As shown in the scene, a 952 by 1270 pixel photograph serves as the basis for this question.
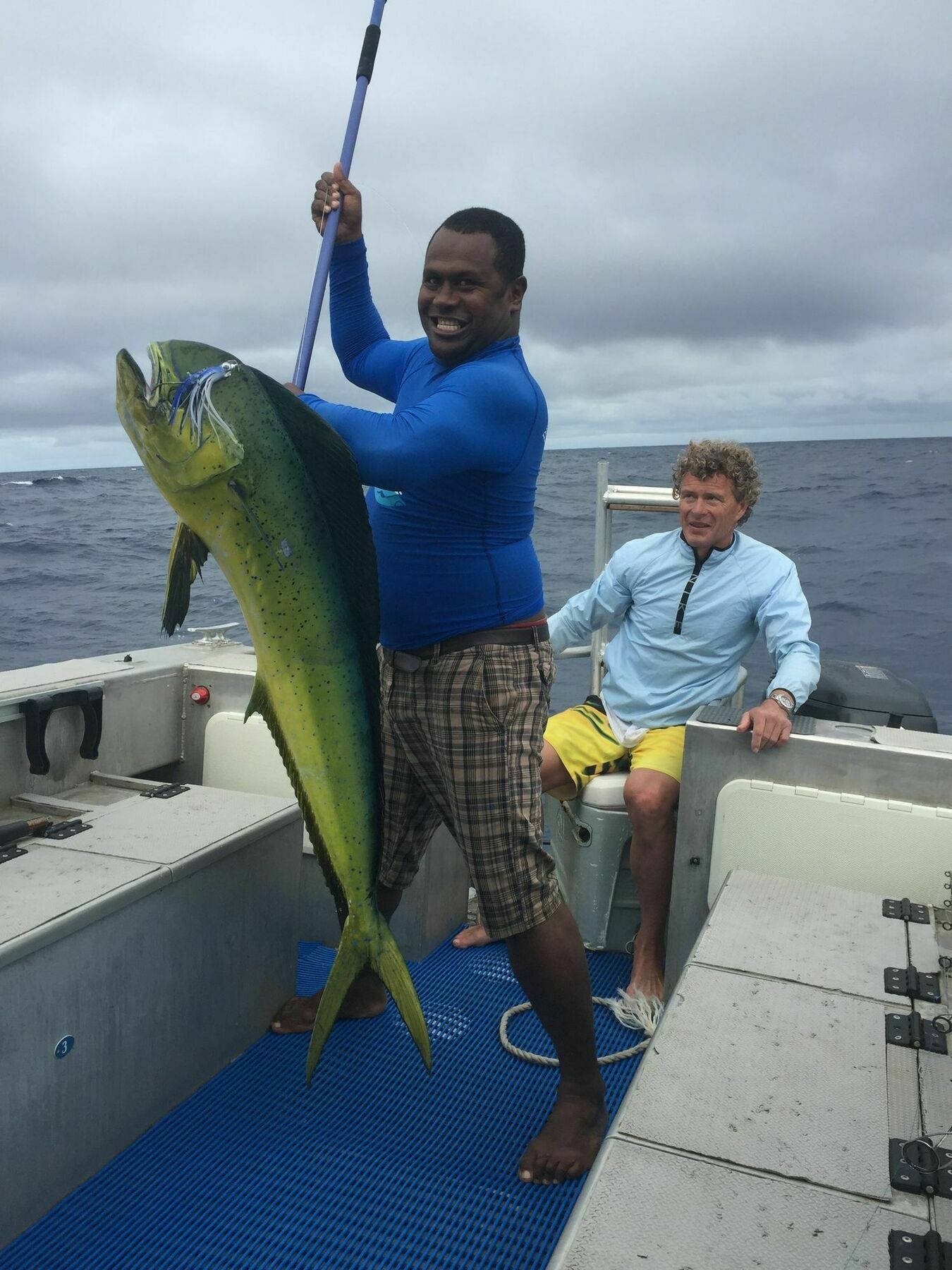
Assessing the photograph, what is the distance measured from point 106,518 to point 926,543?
2238 centimetres

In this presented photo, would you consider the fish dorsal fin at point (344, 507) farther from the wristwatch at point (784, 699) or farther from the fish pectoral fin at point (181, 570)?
the wristwatch at point (784, 699)

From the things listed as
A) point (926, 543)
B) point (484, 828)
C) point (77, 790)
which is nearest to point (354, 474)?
point (484, 828)

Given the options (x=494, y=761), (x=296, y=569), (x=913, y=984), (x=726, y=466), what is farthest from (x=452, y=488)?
(x=726, y=466)

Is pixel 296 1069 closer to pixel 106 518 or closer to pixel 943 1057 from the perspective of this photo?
pixel 943 1057

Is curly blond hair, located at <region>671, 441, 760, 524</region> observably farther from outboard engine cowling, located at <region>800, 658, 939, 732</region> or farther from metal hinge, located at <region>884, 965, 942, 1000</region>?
metal hinge, located at <region>884, 965, 942, 1000</region>

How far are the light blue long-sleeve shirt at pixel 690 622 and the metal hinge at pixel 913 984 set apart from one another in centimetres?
152

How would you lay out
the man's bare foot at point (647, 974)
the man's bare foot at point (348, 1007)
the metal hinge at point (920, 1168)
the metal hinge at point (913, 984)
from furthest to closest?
the man's bare foot at point (647, 974) → the man's bare foot at point (348, 1007) → the metal hinge at point (913, 984) → the metal hinge at point (920, 1168)

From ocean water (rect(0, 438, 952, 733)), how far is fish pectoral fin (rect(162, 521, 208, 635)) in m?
0.09

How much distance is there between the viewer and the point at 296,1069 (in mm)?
2846

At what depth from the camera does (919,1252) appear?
1349 millimetres

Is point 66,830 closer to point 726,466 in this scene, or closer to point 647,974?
point 647,974

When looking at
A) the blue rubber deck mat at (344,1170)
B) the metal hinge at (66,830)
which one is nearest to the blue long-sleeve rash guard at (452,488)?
the metal hinge at (66,830)

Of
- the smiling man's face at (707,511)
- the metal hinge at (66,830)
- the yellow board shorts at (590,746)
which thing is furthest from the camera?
the smiling man's face at (707,511)

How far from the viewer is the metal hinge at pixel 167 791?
122 inches
